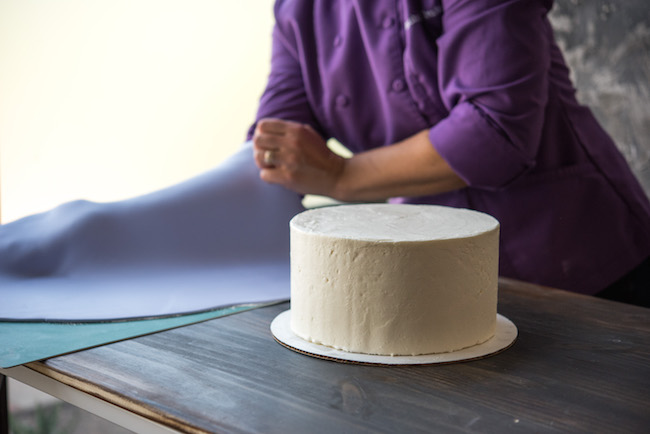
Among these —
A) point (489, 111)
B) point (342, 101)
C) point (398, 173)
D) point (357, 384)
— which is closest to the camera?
point (357, 384)

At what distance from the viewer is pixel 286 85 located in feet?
5.23

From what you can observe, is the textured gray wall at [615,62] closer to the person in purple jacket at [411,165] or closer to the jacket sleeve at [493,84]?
the person in purple jacket at [411,165]

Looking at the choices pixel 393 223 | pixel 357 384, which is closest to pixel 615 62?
pixel 393 223

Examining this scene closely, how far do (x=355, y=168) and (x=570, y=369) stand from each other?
0.66 meters

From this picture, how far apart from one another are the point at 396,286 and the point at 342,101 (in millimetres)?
649

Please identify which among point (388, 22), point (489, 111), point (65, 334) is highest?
point (388, 22)

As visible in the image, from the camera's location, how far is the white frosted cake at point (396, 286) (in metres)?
0.92

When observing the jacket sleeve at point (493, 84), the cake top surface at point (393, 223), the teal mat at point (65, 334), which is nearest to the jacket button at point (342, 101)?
the jacket sleeve at point (493, 84)

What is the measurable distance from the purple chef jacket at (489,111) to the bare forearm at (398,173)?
0.04 metres

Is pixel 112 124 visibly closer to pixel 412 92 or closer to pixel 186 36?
pixel 186 36

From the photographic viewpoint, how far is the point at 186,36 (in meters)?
2.79

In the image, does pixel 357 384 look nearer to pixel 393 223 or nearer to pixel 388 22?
pixel 393 223

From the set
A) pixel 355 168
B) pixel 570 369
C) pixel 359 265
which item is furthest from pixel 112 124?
pixel 570 369

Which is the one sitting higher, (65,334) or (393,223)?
(393,223)
